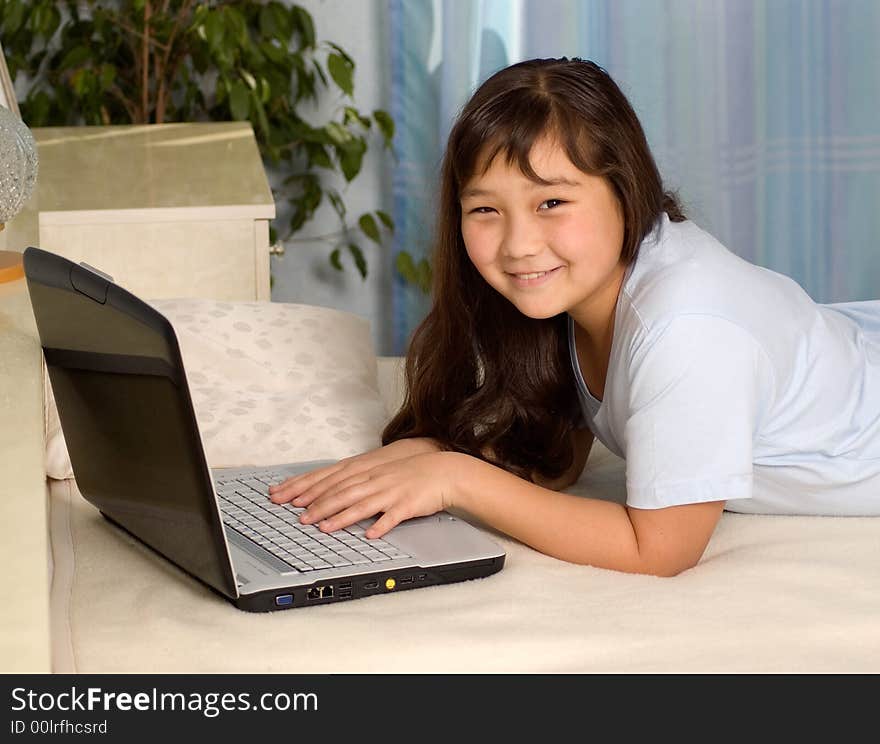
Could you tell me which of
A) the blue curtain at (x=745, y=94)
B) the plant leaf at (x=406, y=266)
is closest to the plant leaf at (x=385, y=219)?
the plant leaf at (x=406, y=266)

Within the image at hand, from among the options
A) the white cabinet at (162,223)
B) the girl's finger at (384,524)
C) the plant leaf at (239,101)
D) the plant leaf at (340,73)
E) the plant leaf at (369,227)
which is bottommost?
the girl's finger at (384,524)

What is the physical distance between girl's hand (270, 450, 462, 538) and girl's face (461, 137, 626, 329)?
198 mm

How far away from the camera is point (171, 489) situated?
103 centimetres

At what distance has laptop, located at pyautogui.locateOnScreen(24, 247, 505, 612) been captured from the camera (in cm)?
97

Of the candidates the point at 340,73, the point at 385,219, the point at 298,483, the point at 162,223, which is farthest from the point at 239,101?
the point at 298,483

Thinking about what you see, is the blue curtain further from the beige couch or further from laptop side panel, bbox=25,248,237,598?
laptop side panel, bbox=25,248,237,598

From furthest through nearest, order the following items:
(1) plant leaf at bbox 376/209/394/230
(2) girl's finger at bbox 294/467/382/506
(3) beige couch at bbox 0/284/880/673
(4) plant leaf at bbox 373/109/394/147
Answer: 1. (1) plant leaf at bbox 376/209/394/230
2. (4) plant leaf at bbox 373/109/394/147
3. (2) girl's finger at bbox 294/467/382/506
4. (3) beige couch at bbox 0/284/880/673

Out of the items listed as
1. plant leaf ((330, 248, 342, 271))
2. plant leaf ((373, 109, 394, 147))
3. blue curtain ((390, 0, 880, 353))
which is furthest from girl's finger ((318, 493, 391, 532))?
plant leaf ((330, 248, 342, 271))

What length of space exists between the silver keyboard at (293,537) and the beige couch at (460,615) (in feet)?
0.15

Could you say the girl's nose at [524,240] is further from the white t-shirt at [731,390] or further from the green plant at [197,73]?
the green plant at [197,73]

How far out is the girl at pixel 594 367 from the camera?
1.16m

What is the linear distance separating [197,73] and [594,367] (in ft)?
5.34

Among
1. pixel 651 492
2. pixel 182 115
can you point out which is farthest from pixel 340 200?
pixel 651 492

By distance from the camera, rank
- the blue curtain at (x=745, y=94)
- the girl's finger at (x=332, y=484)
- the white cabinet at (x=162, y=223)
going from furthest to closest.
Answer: the blue curtain at (x=745, y=94) < the white cabinet at (x=162, y=223) < the girl's finger at (x=332, y=484)
